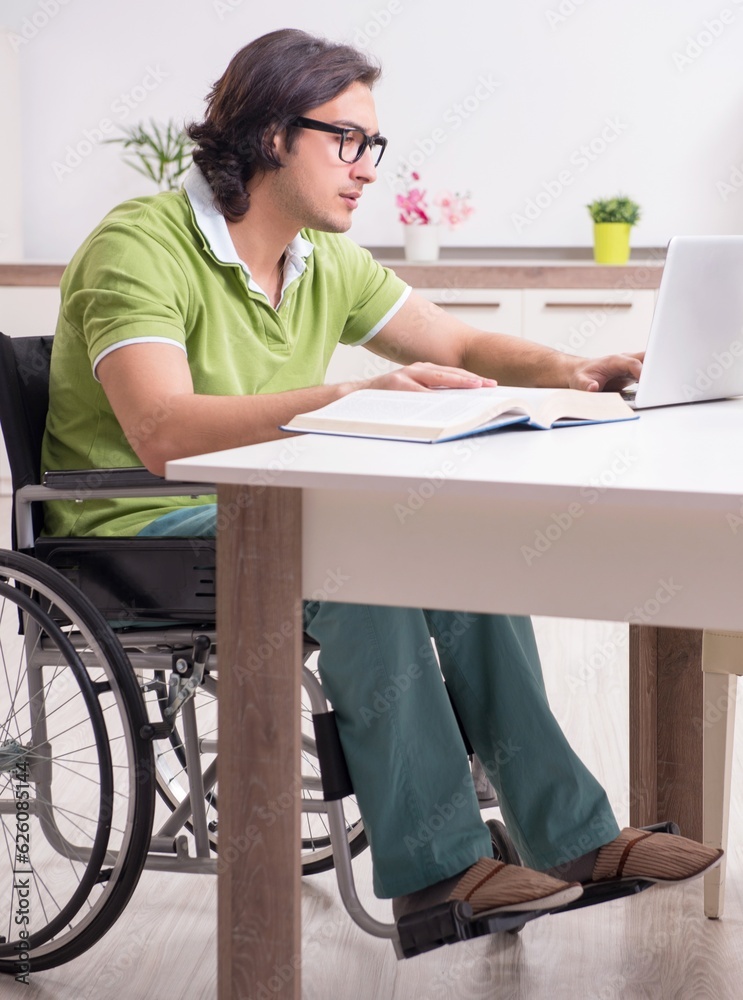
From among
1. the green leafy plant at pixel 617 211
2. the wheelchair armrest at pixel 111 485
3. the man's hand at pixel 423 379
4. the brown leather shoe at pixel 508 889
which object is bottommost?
the brown leather shoe at pixel 508 889

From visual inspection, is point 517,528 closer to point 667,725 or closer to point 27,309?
point 667,725

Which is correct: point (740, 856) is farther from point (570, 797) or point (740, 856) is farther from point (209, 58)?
point (209, 58)

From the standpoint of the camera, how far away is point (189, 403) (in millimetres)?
1247

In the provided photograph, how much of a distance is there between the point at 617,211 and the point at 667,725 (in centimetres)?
286

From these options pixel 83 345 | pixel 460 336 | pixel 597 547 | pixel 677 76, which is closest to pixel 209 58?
pixel 677 76

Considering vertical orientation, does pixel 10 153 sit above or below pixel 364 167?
above

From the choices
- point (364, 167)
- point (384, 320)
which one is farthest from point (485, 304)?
point (364, 167)

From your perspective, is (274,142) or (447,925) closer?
A: (447,925)

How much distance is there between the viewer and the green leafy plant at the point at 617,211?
407cm

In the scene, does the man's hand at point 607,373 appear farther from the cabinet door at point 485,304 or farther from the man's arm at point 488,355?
the cabinet door at point 485,304

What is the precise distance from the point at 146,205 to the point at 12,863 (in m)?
0.92

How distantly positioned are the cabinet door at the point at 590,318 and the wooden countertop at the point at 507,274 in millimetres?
34

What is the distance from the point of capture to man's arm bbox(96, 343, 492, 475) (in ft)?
3.98

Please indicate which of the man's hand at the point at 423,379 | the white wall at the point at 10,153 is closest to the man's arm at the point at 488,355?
the man's hand at the point at 423,379
